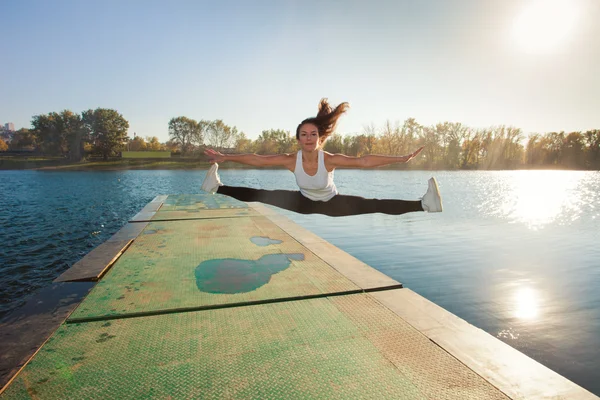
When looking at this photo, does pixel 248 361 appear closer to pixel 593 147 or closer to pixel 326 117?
pixel 326 117

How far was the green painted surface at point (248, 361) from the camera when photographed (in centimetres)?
251

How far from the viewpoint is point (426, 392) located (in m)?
2.50

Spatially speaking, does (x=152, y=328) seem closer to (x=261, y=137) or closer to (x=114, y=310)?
(x=114, y=310)

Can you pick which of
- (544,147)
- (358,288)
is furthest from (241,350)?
(544,147)

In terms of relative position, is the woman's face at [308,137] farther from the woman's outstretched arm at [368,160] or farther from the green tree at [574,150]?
the green tree at [574,150]

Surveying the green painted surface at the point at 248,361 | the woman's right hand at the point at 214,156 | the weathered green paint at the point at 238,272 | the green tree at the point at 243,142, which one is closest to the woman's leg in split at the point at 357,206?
the weathered green paint at the point at 238,272

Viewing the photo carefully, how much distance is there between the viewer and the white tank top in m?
4.73

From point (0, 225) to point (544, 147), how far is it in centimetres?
12729

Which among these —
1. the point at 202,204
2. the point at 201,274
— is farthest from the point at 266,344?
the point at 202,204

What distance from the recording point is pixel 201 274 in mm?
5301

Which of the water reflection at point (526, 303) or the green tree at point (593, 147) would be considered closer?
the water reflection at point (526, 303)

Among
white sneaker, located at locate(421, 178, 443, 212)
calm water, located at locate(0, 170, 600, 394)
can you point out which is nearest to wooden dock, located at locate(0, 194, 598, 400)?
white sneaker, located at locate(421, 178, 443, 212)

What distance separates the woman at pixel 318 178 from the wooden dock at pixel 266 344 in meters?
1.06

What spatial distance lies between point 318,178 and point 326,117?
991mm
